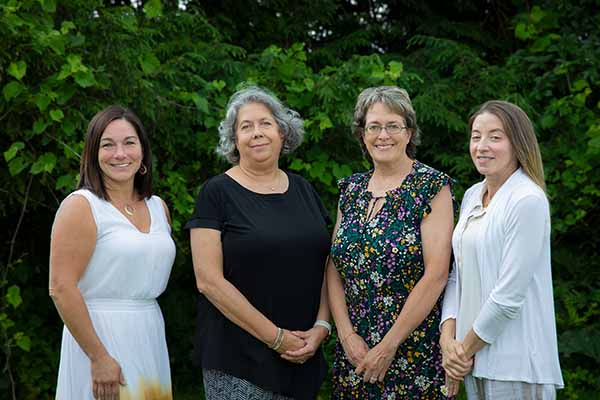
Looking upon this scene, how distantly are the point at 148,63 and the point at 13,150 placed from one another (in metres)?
0.96

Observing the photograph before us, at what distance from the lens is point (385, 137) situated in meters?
3.38

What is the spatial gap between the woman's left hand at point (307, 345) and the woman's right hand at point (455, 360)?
57 centimetres

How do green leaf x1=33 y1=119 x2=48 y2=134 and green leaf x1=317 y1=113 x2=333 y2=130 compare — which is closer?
green leaf x1=33 y1=119 x2=48 y2=134

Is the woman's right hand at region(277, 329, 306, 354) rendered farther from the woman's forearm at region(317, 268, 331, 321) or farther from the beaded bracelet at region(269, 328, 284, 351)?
the woman's forearm at region(317, 268, 331, 321)

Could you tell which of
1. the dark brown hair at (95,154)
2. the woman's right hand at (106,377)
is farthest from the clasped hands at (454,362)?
the dark brown hair at (95,154)

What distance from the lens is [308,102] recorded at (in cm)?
491

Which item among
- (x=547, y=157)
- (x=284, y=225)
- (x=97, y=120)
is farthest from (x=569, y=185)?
(x=97, y=120)

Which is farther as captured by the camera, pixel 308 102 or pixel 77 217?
pixel 308 102

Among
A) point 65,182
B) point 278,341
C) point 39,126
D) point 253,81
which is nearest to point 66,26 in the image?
point 39,126

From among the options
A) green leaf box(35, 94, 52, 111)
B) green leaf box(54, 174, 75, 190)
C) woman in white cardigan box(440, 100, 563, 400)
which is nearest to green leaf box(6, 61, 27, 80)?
green leaf box(35, 94, 52, 111)

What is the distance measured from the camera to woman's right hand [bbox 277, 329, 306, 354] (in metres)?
3.31

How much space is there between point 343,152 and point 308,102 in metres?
0.40

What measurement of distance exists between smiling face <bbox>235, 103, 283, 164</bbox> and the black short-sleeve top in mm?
153

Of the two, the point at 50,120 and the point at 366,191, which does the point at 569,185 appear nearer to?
the point at 366,191
